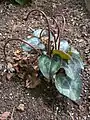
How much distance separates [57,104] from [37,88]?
0.15 metres

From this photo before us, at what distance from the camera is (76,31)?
92.0 inches

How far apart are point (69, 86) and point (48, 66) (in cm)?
15

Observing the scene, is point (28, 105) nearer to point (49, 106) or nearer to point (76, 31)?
point (49, 106)

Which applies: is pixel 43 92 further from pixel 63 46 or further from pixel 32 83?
pixel 63 46

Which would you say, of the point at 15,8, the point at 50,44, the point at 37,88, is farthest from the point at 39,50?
the point at 15,8

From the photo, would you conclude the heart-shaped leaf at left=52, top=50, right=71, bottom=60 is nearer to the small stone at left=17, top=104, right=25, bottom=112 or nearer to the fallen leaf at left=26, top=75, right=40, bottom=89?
the fallen leaf at left=26, top=75, right=40, bottom=89

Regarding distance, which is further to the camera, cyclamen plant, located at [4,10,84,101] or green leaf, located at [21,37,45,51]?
green leaf, located at [21,37,45,51]

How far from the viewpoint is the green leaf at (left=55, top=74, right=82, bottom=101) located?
1.78m

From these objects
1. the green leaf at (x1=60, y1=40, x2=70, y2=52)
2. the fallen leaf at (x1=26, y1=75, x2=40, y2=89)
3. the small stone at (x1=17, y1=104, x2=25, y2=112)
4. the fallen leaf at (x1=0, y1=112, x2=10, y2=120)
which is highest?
the green leaf at (x1=60, y1=40, x2=70, y2=52)

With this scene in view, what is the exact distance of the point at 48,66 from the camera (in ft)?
5.87

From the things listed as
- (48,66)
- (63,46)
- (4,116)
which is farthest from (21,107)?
(63,46)

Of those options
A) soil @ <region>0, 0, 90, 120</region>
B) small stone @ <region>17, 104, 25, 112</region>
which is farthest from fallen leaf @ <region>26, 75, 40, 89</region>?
small stone @ <region>17, 104, 25, 112</region>

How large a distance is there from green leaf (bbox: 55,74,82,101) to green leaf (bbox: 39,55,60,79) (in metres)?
0.06

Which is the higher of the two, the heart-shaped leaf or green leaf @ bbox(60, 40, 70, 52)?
green leaf @ bbox(60, 40, 70, 52)
